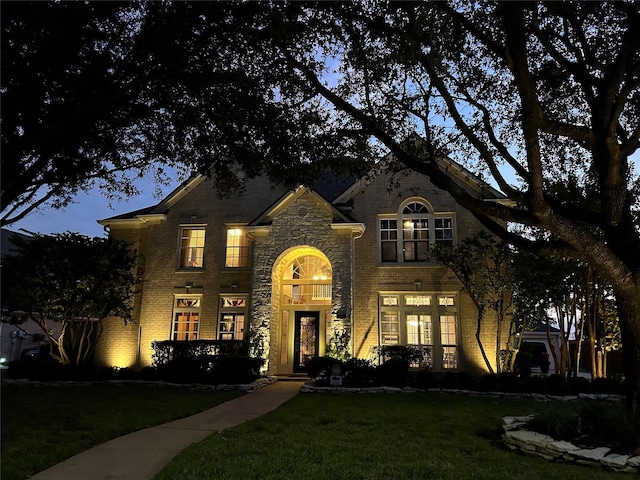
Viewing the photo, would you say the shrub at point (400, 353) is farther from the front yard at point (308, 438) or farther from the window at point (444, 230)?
the window at point (444, 230)

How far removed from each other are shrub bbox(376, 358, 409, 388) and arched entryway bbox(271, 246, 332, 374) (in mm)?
3447

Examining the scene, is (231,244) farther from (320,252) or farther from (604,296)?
(604,296)

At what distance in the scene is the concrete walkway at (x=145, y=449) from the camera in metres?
5.27

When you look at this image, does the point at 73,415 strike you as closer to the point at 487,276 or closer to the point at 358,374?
the point at 358,374

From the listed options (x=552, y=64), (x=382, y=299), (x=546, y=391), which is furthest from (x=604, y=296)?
(x=552, y=64)

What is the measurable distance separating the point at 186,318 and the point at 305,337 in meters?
4.90

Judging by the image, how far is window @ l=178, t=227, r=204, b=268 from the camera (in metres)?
18.8

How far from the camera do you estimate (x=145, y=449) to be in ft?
20.9

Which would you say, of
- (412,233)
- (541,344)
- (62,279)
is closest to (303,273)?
(412,233)

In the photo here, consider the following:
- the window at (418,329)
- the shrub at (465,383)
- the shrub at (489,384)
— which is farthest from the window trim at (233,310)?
the shrub at (489,384)

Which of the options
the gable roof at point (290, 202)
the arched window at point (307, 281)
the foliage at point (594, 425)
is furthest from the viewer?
the arched window at point (307, 281)

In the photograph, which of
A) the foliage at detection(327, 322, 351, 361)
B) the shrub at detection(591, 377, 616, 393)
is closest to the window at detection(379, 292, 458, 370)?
the foliage at detection(327, 322, 351, 361)

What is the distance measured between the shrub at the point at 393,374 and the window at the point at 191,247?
878cm

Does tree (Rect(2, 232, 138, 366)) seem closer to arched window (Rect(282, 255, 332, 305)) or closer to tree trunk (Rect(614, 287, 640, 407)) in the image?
arched window (Rect(282, 255, 332, 305))
